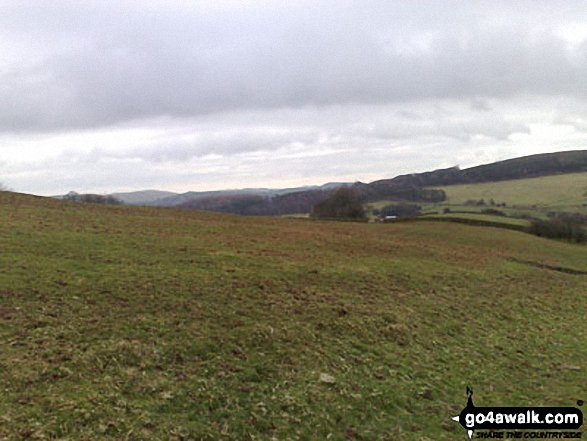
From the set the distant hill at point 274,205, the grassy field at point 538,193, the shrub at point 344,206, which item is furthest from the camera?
the distant hill at point 274,205

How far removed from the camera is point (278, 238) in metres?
31.0

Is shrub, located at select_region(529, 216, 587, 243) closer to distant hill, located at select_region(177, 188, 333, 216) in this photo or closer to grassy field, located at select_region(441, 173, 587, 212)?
grassy field, located at select_region(441, 173, 587, 212)

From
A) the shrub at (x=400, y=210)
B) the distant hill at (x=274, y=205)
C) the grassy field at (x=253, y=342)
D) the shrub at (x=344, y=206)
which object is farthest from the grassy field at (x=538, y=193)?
the grassy field at (x=253, y=342)

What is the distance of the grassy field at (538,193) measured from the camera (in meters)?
129

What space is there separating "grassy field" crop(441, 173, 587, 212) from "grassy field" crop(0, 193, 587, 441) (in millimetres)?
123301

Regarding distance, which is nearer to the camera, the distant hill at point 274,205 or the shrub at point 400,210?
the shrub at point 400,210

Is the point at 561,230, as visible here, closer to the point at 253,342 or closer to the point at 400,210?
the point at 253,342

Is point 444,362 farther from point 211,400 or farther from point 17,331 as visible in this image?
point 17,331

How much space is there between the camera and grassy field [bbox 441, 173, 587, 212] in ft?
422

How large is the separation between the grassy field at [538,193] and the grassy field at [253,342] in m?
123

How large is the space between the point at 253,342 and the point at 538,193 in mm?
172882

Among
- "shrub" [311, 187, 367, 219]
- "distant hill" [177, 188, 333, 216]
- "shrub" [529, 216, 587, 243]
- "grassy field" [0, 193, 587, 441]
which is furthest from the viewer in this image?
"distant hill" [177, 188, 333, 216]

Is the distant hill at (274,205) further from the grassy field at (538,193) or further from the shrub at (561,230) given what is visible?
the shrub at (561,230)

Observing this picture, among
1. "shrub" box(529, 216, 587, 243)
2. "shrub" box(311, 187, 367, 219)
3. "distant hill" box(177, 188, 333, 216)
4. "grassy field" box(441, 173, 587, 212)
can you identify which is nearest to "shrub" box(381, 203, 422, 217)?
"grassy field" box(441, 173, 587, 212)
